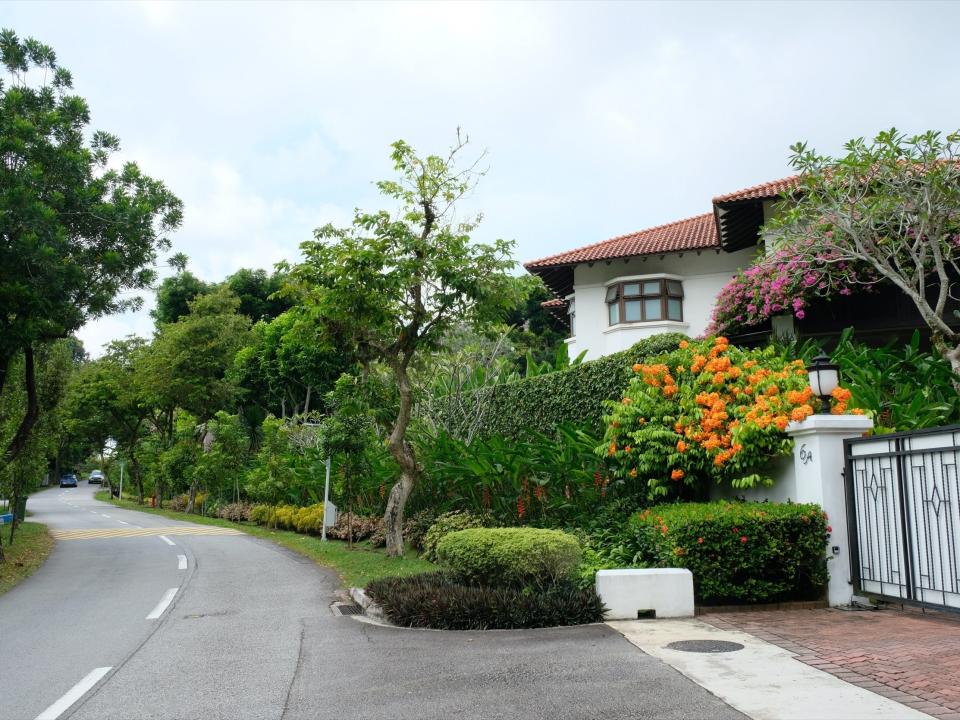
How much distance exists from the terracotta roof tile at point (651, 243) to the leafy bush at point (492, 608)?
58.1 ft

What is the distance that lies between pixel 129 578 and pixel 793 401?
11656 mm

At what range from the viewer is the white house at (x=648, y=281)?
2553cm

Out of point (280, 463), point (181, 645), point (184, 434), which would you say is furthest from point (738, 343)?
point (184, 434)

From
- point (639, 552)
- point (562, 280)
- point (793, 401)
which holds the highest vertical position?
point (562, 280)

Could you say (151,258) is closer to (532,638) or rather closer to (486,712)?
(532,638)

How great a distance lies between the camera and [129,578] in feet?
46.0

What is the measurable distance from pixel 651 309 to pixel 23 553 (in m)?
19.2

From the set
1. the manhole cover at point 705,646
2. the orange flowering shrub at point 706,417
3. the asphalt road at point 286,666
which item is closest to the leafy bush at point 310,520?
the asphalt road at point 286,666

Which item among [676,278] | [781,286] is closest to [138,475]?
[676,278]

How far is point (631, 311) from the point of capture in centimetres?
2612

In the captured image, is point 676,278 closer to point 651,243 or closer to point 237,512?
point 651,243

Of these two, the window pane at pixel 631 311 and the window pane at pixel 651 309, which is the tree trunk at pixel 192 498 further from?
the window pane at pixel 651 309

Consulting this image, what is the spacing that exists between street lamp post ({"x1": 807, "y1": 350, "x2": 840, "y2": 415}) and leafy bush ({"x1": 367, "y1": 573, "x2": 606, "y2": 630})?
381 centimetres

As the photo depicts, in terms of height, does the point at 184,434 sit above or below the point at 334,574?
above
